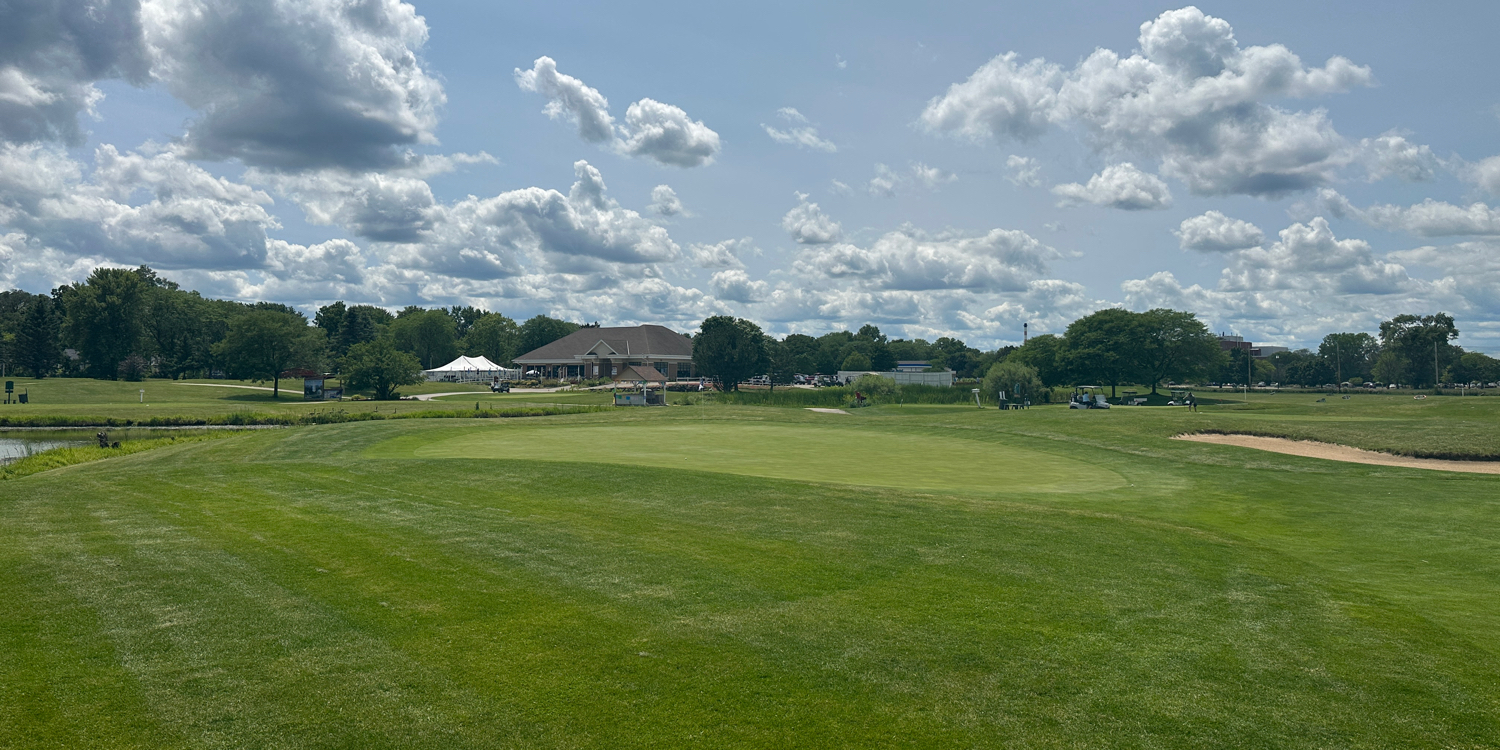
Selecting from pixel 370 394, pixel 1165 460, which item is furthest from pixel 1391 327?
pixel 370 394

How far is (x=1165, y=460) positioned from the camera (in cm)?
2706

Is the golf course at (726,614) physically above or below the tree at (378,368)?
below

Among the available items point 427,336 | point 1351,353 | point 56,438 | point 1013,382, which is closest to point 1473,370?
point 1351,353

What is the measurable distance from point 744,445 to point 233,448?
54.4 ft

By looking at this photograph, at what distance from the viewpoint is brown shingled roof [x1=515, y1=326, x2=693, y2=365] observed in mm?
129250

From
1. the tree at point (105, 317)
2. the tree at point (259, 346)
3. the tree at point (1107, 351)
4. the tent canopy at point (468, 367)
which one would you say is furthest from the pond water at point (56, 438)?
the tree at point (1107, 351)

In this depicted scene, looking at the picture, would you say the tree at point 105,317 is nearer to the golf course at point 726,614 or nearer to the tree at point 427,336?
the tree at point 427,336

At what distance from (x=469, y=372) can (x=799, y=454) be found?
371 feet

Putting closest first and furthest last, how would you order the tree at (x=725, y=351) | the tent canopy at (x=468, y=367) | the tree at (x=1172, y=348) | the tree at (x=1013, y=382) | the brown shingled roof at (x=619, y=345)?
the tree at (x=1013, y=382) → the tree at (x=725, y=351) → the tree at (x=1172, y=348) → the tent canopy at (x=468, y=367) → the brown shingled roof at (x=619, y=345)

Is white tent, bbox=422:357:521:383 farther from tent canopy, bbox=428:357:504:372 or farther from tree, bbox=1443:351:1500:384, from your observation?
tree, bbox=1443:351:1500:384

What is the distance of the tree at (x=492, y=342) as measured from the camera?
6589 inches

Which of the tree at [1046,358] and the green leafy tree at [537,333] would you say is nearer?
the tree at [1046,358]

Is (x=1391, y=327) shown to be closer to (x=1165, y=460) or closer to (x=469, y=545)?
(x=1165, y=460)

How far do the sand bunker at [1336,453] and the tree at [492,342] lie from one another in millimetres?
150498
